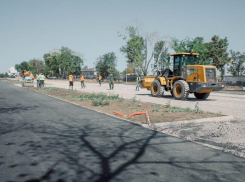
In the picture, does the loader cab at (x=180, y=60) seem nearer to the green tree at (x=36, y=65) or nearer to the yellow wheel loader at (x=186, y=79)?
the yellow wheel loader at (x=186, y=79)

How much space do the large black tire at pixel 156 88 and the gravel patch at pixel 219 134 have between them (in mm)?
9449

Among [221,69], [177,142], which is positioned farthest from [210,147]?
[221,69]

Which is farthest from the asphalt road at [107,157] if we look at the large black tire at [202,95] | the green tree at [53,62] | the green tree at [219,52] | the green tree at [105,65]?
the green tree at [53,62]

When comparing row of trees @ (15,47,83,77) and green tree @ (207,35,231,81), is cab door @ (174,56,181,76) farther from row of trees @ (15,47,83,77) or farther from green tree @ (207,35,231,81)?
row of trees @ (15,47,83,77)

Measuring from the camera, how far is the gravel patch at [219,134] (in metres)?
5.61

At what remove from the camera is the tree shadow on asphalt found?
3.96 meters

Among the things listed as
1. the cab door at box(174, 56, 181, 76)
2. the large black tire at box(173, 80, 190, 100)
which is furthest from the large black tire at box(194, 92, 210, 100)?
the cab door at box(174, 56, 181, 76)

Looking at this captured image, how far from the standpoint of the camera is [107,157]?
4.74 meters

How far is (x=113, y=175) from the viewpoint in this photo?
3902 millimetres

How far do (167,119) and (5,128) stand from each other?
5.38m

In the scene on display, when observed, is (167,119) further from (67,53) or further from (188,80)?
(67,53)

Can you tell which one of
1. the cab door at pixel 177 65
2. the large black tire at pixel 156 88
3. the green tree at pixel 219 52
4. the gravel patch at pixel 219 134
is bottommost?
the gravel patch at pixel 219 134

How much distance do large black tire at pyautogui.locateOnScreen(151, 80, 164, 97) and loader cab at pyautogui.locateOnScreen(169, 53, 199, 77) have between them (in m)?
1.51

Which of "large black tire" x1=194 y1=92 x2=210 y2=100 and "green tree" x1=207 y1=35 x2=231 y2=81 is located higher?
"green tree" x1=207 y1=35 x2=231 y2=81
